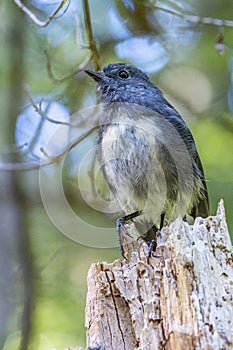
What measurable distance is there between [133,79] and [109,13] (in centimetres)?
97

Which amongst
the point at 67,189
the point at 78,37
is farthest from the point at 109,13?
the point at 67,189

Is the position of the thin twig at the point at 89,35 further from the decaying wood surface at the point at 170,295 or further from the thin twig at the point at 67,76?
the decaying wood surface at the point at 170,295

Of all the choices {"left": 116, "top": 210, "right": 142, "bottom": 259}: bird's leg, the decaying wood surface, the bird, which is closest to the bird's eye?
the bird

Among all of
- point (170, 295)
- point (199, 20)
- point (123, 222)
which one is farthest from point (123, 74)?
point (170, 295)

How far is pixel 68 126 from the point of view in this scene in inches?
164

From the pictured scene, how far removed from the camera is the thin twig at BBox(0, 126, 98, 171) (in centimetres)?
405

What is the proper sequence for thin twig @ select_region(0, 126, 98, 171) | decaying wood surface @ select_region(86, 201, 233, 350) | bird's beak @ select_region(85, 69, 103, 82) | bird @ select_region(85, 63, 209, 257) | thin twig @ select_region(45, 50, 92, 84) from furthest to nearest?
thin twig @ select_region(45, 50, 92, 84) → thin twig @ select_region(0, 126, 98, 171) → bird's beak @ select_region(85, 69, 103, 82) → bird @ select_region(85, 63, 209, 257) → decaying wood surface @ select_region(86, 201, 233, 350)

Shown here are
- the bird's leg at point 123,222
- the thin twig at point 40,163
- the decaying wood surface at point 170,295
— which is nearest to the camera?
the decaying wood surface at point 170,295

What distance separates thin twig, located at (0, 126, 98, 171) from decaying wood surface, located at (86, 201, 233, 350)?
157 centimetres

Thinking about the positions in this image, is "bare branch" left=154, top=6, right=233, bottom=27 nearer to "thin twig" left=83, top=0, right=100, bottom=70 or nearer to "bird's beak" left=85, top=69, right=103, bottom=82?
"thin twig" left=83, top=0, right=100, bottom=70

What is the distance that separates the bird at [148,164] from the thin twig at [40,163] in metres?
0.45

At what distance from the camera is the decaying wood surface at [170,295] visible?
199 centimetres

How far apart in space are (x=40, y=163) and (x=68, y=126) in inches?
12.8

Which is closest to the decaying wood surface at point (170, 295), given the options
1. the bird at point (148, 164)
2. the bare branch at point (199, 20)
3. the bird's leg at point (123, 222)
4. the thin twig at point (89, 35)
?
the bird's leg at point (123, 222)
